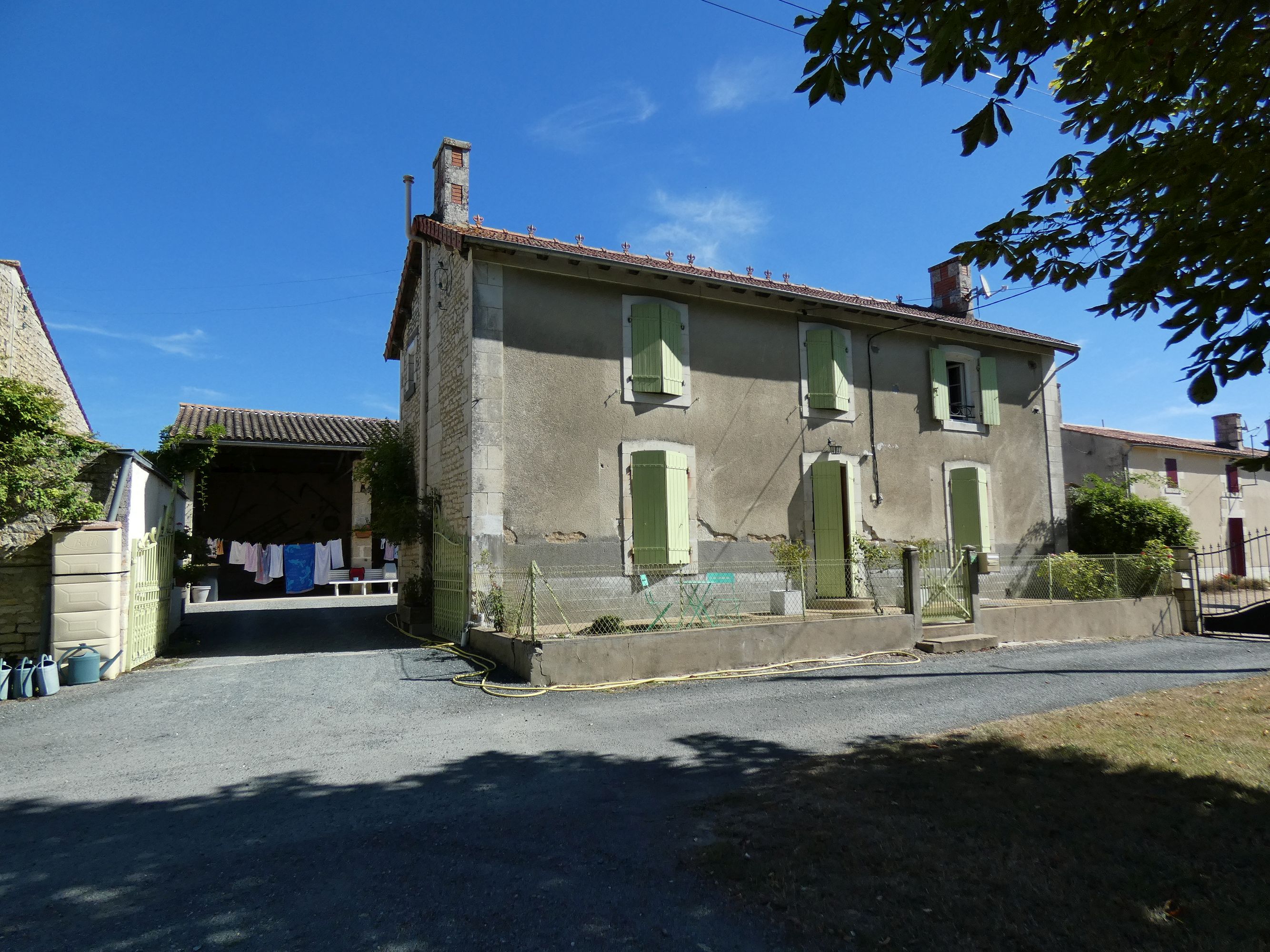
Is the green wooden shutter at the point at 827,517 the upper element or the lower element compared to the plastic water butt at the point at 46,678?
upper

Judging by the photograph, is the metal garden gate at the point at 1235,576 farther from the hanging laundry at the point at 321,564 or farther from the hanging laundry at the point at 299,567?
the hanging laundry at the point at 299,567

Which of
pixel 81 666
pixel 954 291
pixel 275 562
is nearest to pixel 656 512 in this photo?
pixel 81 666

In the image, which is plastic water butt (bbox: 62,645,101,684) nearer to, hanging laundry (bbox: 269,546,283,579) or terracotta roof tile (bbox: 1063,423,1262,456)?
hanging laundry (bbox: 269,546,283,579)

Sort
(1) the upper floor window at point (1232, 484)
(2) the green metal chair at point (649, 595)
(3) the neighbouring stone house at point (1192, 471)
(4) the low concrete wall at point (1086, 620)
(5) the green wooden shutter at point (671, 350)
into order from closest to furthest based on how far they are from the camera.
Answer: (2) the green metal chair at point (649, 595) < (5) the green wooden shutter at point (671, 350) < (4) the low concrete wall at point (1086, 620) < (3) the neighbouring stone house at point (1192, 471) < (1) the upper floor window at point (1232, 484)

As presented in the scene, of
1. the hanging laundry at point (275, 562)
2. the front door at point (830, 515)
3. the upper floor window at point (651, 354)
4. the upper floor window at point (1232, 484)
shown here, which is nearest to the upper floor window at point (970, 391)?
the front door at point (830, 515)

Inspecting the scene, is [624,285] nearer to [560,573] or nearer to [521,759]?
[560,573]

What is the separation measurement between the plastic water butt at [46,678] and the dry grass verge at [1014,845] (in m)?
6.71

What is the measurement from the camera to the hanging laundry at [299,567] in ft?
63.6

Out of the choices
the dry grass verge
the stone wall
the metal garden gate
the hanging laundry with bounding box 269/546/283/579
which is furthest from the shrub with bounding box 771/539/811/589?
the hanging laundry with bounding box 269/546/283/579

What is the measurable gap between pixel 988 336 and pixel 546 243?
8.39 meters

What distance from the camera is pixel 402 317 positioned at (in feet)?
48.4

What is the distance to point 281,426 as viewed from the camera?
18.0 meters

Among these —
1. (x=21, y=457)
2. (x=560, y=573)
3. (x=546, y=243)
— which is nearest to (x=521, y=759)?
(x=560, y=573)

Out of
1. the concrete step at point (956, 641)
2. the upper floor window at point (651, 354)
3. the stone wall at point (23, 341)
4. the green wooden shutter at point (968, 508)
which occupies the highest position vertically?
the stone wall at point (23, 341)
